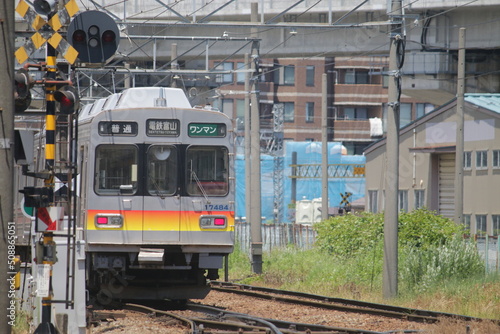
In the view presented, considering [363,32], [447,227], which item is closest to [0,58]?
[447,227]

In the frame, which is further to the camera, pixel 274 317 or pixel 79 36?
pixel 274 317

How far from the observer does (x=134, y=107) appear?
48.6 ft

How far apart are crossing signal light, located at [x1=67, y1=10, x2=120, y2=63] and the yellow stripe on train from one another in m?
3.66

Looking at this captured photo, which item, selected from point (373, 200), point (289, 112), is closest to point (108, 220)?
point (373, 200)

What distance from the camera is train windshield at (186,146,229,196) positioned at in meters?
14.7

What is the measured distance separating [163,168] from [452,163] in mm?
24548

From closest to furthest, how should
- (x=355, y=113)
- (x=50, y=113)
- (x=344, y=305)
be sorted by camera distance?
(x=50, y=113)
(x=344, y=305)
(x=355, y=113)

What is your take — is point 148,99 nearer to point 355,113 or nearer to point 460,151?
point 460,151

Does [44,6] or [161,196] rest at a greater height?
[44,6]

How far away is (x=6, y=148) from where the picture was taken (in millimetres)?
8508

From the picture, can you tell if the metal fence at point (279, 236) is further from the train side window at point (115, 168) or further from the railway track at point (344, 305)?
the train side window at point (115, 168)

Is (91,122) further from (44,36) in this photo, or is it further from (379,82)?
(379,82)

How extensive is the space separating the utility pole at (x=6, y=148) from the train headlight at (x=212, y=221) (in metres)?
6.14

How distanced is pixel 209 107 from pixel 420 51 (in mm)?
16302
